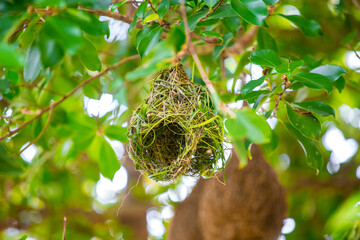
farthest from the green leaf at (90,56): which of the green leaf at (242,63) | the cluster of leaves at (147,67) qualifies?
the green leaf at (242,63)

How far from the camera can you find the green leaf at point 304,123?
1133 millimetres

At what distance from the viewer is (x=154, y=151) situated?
110cm

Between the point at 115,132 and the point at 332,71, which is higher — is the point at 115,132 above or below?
below

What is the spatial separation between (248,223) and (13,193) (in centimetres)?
202

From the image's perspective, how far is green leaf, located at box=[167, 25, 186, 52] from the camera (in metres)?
0.71

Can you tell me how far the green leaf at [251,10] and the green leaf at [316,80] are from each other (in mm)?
173

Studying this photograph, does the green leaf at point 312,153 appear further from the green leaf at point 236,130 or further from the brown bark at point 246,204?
the green leaf at point 236,130

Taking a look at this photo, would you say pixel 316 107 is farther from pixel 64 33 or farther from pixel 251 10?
pixel 64 33

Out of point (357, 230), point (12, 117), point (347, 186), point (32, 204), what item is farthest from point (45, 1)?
point (32, 204)

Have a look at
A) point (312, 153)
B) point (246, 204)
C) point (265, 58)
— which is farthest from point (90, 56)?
point (246, 204)

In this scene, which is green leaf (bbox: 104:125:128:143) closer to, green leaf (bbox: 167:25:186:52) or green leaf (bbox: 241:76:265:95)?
green leaf (bbox: 241:76:265:95)

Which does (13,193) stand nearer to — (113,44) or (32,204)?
(32,204)

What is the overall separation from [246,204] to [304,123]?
2.17 ft

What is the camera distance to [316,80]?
1.00 meters
